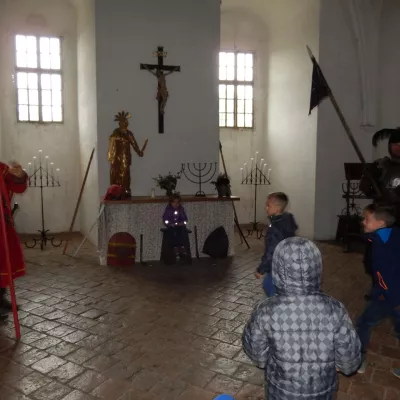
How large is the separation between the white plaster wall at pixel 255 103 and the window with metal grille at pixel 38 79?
4.09 meters

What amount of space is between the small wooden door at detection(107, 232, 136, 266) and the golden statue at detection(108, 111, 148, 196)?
2.49 ft

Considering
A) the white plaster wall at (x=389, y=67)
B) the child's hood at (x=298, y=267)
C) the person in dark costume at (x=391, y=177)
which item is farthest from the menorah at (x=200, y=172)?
the child's hood at (x=298, y=267)

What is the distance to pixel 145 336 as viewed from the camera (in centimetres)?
453

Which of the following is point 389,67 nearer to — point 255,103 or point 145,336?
point 255,103

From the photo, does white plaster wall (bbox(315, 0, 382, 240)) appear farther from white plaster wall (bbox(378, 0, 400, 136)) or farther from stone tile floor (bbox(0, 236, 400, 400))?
stone tile floor (bbox(0, 236, 400, 400))

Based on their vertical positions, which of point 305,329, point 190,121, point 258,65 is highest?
point 258,65

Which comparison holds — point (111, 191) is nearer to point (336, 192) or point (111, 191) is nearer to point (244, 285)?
point (244, 285)

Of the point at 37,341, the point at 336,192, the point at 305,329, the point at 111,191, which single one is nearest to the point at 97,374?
the point at 37,341

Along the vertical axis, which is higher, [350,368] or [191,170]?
[191,170]

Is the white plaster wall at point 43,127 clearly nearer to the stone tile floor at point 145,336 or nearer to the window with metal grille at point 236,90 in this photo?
the stone tile floor at point 145,336

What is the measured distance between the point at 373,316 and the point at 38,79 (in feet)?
30.4

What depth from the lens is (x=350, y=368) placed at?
2.07 meters

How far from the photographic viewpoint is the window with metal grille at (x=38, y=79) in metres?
10.2

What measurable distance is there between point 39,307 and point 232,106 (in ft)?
25.6
